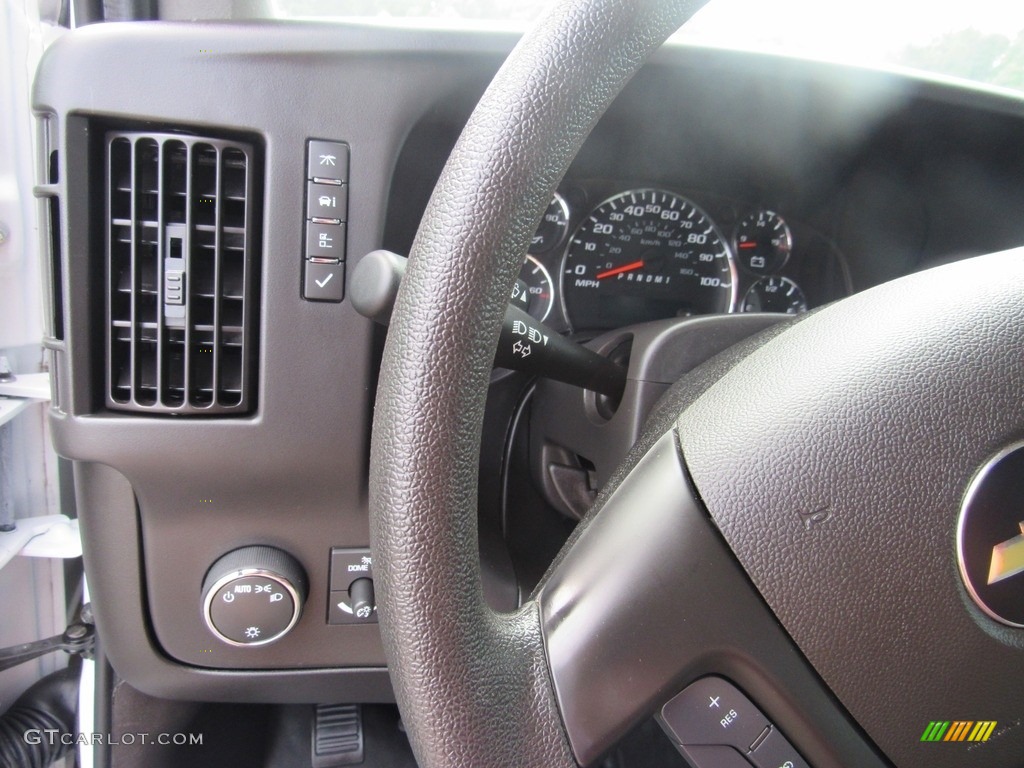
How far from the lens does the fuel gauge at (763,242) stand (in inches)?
44.5

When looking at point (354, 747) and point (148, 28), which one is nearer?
point (148, 28)

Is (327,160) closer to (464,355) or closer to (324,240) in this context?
(324,240)

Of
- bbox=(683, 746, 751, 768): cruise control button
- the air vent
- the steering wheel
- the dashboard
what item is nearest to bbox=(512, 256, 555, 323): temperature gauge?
the dashboard

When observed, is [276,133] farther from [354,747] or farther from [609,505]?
A: [354,747]

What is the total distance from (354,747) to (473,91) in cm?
92

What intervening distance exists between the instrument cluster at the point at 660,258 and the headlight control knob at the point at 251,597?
482 millimetres

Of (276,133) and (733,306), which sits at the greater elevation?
(276,133)

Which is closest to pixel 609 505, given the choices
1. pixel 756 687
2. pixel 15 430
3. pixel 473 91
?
pixel 756 687

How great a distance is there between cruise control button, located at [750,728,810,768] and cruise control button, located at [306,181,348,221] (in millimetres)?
571

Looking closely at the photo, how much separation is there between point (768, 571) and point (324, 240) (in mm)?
493

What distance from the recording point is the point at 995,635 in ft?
1.67

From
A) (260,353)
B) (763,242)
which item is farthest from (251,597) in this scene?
(763,242)

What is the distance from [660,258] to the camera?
3.61 ft

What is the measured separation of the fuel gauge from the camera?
113cm
